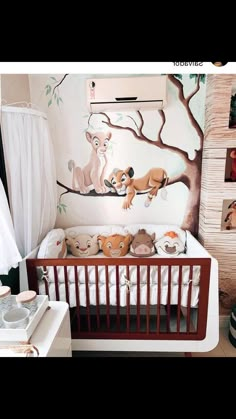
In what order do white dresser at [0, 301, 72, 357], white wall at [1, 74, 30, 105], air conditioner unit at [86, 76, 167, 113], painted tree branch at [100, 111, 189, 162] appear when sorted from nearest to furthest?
white dresser at [0, 301, 72, 357]
white wall at [1, 74, 30, 105]
air conditioner unit at [86, 76, 167, 113]
painted tree branch at [100, 111, 189, 162]

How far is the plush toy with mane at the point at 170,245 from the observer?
2160 millimetres

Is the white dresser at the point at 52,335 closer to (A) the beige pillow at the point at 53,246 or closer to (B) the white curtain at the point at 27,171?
(A) the beige pillow at the point at 53,246

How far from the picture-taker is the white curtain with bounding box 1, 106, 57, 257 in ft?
5.38

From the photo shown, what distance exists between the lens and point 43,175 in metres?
2.03

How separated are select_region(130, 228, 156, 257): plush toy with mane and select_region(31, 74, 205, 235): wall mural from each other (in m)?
0.28

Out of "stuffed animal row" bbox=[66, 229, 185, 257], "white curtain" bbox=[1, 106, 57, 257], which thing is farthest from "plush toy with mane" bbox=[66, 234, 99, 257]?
"white curtain" bbox=[1, 106, 57, 257]

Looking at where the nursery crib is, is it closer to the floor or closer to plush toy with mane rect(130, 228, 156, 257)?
the floor

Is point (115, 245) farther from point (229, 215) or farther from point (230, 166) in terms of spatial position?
point (230, 166)

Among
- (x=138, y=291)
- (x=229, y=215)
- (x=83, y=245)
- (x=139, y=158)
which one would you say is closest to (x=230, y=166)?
(x=229, y=215)

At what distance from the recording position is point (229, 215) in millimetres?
2199

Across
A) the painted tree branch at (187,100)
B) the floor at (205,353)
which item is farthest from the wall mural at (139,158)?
the floor at (205,353)

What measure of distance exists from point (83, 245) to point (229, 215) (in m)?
1.35

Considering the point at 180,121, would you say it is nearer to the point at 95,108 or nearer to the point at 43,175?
the point at 95,108
